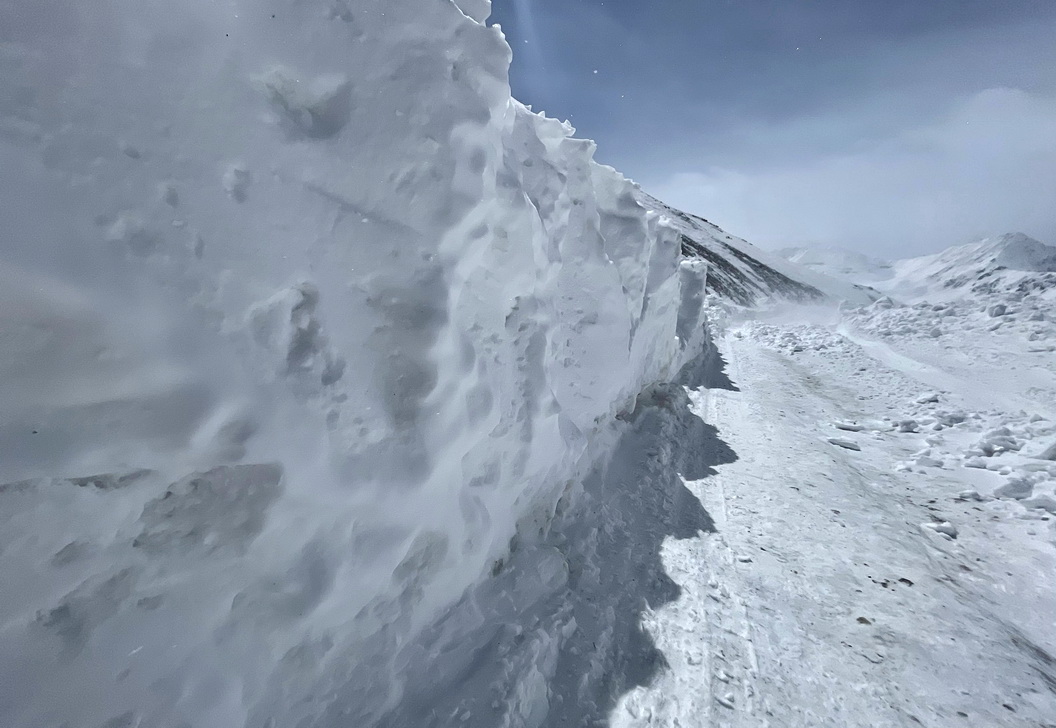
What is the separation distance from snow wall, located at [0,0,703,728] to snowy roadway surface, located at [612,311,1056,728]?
1.23 metres

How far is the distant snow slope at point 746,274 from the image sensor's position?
43406mm

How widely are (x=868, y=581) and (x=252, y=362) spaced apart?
4797mm

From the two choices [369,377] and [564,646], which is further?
[564,646]

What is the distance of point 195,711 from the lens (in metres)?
1.94

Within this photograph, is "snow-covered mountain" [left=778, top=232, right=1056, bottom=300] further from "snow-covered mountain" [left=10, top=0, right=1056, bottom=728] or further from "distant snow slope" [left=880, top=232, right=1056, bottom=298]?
"snow-covered mountain" [left=10, top=0, right=1056, bottom=728]

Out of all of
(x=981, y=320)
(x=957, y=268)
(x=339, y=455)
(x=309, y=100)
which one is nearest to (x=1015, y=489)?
(x=339, y=455)

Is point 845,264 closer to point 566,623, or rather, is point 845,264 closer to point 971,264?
point 971,264

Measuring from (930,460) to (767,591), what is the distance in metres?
4.06

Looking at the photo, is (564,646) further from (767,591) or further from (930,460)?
(930,460)

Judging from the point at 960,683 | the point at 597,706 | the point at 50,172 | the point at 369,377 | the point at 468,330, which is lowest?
the point at 597,706

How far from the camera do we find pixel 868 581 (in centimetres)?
394

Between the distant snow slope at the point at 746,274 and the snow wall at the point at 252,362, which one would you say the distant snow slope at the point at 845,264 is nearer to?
the distant snow slope at the point at 746,274

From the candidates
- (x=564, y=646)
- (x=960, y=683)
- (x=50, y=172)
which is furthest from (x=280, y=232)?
(x=960, y=683)

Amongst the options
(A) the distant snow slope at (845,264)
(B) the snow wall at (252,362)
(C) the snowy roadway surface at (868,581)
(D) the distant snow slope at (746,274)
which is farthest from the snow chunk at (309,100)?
(A) the distant snow slope at (845,264)
